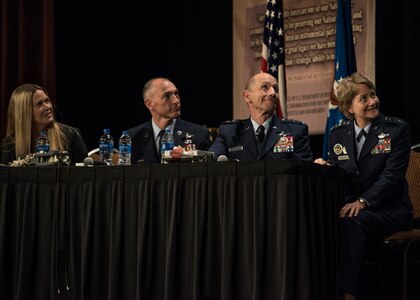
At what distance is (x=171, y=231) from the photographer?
4.40 metres

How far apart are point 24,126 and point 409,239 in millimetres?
2587

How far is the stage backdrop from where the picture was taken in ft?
23.8

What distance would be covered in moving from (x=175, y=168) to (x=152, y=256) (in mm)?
471

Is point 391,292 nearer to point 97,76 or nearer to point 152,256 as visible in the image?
point 152,256

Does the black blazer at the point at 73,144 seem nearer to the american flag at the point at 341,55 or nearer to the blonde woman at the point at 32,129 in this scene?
the blonde woman at the point at 32,129

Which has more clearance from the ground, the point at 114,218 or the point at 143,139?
the point at 143,139

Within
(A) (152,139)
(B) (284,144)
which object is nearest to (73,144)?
(A) (152,139)

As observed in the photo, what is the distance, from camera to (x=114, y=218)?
4586mm

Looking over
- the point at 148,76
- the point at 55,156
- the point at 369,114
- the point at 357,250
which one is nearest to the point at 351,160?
the point at 369,114

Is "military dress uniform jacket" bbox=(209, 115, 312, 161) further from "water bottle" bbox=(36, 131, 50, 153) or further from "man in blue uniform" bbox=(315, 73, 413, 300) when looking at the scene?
"water bottle" bbox=(36, 131, 50, 153)

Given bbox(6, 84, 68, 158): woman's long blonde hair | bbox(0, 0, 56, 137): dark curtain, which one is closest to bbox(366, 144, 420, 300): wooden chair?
bbox(6, 84, 68, 158): woman's long blonde hair

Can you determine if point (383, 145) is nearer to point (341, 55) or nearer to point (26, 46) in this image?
point (341, 55)

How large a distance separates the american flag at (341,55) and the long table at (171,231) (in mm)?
2200

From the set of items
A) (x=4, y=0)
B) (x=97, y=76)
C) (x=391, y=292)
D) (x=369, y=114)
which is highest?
(x=4, y=0)
